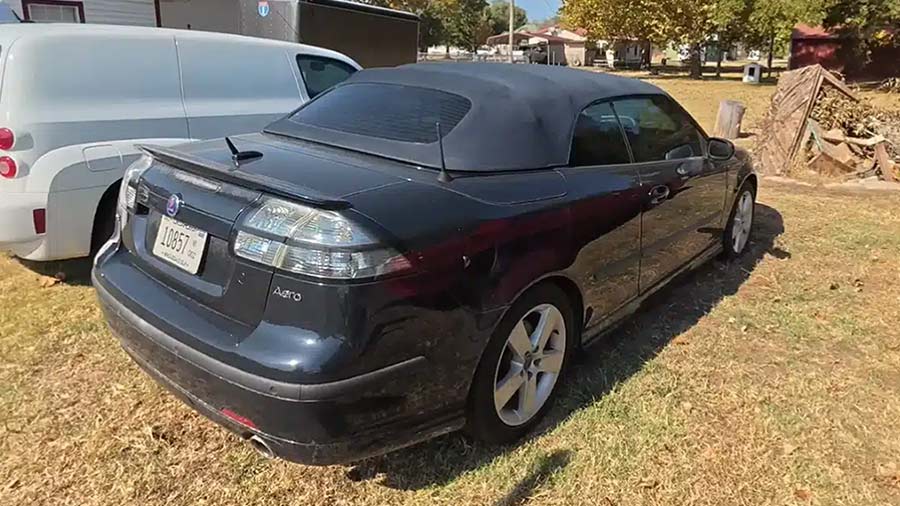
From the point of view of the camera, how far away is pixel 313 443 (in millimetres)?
2135

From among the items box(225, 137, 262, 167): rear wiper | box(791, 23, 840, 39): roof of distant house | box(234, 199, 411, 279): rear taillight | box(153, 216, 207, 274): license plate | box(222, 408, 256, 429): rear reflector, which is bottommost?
box(222, 408, 256, 429): rear reflector

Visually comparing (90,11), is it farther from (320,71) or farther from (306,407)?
(306,407)

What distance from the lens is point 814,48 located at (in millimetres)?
35812

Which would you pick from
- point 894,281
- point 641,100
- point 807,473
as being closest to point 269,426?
point 807,473

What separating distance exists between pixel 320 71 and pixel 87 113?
239 cm

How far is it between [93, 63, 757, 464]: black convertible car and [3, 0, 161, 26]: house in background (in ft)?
47.4

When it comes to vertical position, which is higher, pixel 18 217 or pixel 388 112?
pixel 388 112

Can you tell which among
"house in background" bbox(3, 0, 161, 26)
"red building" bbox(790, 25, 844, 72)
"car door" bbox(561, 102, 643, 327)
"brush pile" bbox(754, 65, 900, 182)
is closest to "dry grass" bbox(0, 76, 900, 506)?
"car door" bbox(561, 102, 643, 327)

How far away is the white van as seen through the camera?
3.91 m

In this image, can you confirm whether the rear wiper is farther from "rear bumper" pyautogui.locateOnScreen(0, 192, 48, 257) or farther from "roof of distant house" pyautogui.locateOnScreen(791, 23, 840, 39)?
"roof of distant house" pyautogui.locateOnScreen(791, 23, 840, 39)

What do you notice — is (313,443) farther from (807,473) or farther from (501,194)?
(807,473)

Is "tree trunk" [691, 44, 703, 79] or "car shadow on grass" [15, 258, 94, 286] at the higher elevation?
"tree trunk" [691, 44, 703, 79]

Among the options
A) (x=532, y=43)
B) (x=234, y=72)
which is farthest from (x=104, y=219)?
(x=532, y=43)

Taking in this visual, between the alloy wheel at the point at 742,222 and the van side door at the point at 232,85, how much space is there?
380 centimetres
